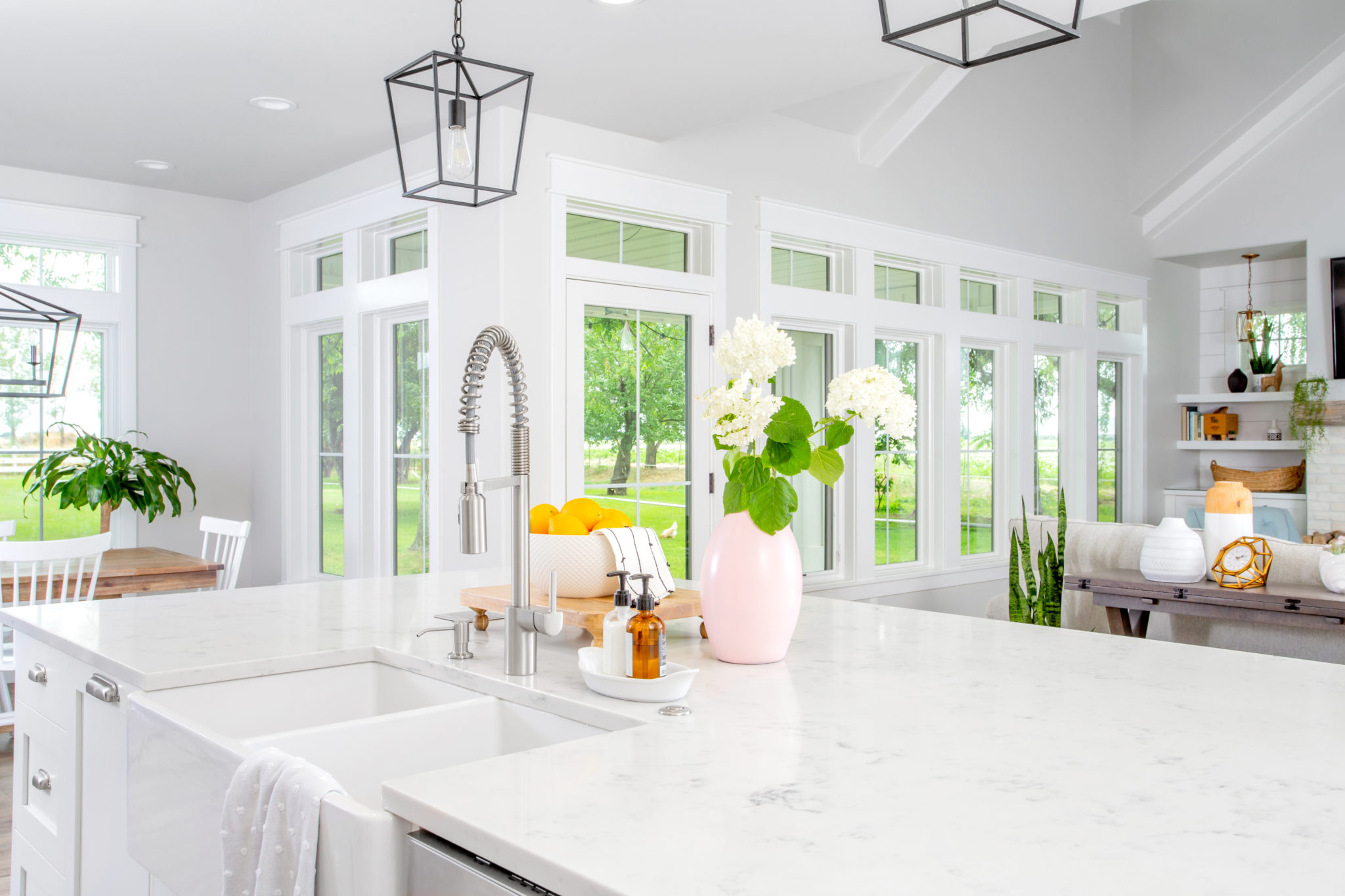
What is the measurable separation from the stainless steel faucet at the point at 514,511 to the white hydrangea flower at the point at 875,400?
1.55 ft

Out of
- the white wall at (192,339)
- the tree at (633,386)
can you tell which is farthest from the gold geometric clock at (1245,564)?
the white wall at (192,339)

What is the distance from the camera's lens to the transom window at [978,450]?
19.5ft

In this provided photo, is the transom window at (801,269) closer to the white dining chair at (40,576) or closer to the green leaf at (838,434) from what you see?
the white dining chair at (40,576)

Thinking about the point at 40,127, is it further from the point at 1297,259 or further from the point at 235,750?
the point at 1297,259

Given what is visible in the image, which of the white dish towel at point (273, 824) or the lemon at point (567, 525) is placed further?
the lemon at point (567, 525)

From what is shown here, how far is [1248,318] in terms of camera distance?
7293 millimetres

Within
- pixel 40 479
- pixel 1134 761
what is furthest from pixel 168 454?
pixel 1134 761

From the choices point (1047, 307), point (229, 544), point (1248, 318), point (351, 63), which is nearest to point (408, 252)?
point (351, 63)

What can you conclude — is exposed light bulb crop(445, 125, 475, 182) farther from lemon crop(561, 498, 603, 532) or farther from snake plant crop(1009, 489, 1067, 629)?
snake plant crop(1009, 489, 1067, 629)

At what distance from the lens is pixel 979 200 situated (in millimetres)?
5844

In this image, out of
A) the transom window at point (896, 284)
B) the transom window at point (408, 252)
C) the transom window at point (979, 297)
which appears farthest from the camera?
the transom window at point (979, 297)

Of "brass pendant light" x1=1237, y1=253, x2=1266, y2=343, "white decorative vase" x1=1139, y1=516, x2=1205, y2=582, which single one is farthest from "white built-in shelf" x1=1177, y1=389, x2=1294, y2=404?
"white decorative vase" x1=1139, y1=516, x2=1205, y2=582

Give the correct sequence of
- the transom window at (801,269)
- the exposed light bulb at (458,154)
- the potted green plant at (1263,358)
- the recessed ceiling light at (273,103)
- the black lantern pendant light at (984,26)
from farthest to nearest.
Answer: the potted green plant at (1263,358) → the transom window at (801,269) → the recessed ceiling light at (273,103) → the exposed light bulb at (458,154) → the black lantern pendant light at (984,26)

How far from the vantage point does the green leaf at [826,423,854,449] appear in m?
1.56
